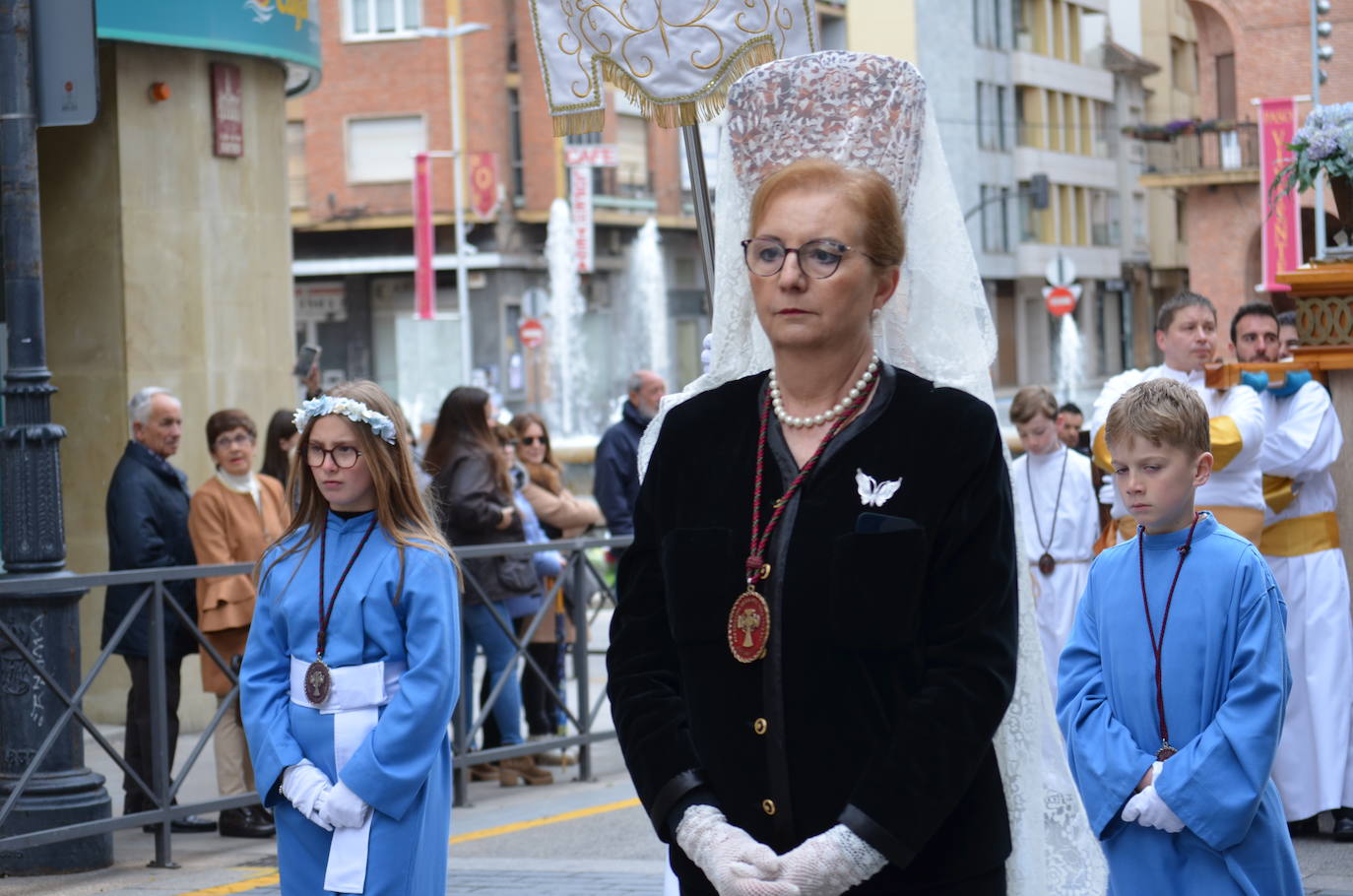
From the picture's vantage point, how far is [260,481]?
33.2ft

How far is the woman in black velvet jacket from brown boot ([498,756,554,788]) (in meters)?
7.59

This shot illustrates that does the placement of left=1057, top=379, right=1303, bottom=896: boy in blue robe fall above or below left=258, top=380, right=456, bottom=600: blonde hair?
below

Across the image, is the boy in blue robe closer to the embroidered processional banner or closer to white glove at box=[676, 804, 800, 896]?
the embroidered processional banner

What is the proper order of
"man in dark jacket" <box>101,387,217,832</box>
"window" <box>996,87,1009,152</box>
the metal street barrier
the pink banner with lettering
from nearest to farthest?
1. the metal street barrier
2. "man in dark jacket" <box>101,387,217,832</box>
3. the pink banner with lettering
4. "window" <box>996,87,1009,152</box>

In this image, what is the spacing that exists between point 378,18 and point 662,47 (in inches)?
1837

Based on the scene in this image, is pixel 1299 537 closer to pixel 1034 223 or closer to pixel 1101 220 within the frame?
pixel 1034 223

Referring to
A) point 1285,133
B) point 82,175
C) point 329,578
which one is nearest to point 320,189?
Answer: point 1285,133

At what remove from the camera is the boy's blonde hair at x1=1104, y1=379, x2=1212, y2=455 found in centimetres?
509

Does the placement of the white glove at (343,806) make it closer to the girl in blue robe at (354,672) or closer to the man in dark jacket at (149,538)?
the girl in blue robe at (354,672)

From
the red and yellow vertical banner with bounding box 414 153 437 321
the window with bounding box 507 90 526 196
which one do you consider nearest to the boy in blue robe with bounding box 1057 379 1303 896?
the red and yellow vertical banner with bounding box 414 153 437 321

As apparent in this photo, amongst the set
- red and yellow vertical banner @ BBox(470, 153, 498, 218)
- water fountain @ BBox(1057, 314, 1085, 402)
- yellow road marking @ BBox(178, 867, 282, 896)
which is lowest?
yellow road marking @ BBox(178, 867, 282, 896)

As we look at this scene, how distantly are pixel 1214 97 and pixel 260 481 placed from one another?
45.8 metres

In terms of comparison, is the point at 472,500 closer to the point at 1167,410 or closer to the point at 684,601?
the point at 1167,410

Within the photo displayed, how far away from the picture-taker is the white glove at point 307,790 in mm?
5254
